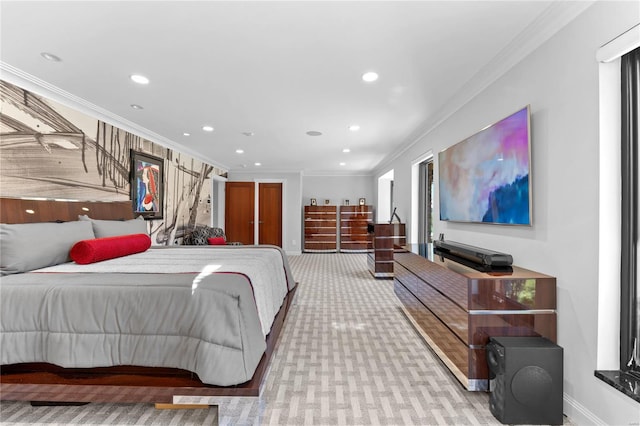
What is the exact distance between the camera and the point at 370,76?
8.81ft

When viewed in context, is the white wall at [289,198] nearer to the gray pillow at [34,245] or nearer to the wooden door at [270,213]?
the wooden door at [270,213]

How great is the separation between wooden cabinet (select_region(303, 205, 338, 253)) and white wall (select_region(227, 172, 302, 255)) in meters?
0.44

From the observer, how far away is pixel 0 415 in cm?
177

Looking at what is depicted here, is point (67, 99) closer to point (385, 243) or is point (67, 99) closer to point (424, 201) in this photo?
point (385, 243)

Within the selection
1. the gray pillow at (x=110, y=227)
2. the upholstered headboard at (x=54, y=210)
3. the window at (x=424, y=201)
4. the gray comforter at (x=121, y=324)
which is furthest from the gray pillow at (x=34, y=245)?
the window at (x=424, y=201)

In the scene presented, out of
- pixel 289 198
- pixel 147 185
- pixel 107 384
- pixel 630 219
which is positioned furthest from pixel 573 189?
pixel 289 198

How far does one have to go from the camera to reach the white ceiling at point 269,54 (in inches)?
72.2

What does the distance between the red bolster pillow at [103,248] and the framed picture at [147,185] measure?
5.07 feet

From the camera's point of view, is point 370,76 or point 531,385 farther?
point 370,76

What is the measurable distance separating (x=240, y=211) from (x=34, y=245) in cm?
634

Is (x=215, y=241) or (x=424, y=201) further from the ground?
(x=424, y=201)

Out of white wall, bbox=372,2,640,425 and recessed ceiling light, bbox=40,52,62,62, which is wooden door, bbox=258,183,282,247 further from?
white wall, bbox=372,2,640,425

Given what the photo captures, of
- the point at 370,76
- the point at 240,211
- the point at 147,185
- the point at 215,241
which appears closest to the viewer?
the point at 370,76

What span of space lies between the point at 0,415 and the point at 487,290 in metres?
3.03
